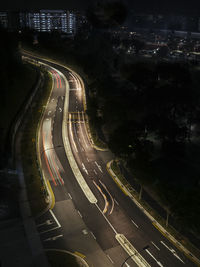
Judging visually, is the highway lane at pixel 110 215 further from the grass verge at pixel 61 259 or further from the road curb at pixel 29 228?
the road curb at pixel 29 228

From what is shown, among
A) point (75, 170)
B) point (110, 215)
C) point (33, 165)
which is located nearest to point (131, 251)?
point (110, 215)

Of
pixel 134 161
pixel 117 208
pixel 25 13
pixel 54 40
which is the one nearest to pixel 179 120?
pixel 134 161

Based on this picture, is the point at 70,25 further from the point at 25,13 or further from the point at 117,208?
the point at 117,208

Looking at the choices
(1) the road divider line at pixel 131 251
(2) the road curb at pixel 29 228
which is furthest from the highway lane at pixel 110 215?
(2) the road curb at pixel 29 228

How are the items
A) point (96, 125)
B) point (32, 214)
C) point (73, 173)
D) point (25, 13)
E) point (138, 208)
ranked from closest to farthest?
1. point (32, 214)
2. point (138, 208)
3. point (73, 173)
4. point (96, 125)
5. point (25, 13)

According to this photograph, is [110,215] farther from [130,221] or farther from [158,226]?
[158,226]

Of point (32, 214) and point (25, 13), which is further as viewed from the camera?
point (25, 13)
